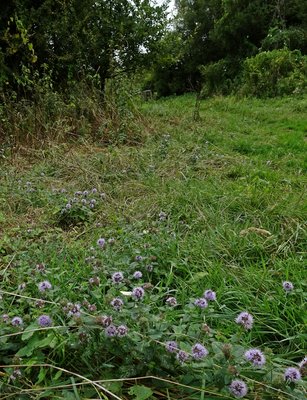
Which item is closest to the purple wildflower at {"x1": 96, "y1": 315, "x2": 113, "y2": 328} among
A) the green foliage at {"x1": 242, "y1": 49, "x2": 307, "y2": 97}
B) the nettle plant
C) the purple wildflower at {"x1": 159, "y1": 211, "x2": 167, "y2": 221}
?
the nettle plant

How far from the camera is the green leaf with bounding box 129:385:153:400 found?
1094 mm

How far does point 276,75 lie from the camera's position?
33.3 ft

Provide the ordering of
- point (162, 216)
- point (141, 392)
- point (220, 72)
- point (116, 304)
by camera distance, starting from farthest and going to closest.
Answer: point (220, 72)
point (162, 216)
point (116, 304)
point (141, 392)

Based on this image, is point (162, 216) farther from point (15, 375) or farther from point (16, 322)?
point (15, 375)

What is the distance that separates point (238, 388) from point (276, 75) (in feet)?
33.3

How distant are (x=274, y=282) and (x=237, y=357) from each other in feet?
2.49

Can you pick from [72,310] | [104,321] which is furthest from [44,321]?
[104,321]

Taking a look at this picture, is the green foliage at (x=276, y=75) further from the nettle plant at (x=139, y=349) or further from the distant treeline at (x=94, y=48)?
the nettle plant at (x=139, y=349)

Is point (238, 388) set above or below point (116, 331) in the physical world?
below

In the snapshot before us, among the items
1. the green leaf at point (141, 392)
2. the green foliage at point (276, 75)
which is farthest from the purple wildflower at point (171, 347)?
the green foliage at point (276, 75)

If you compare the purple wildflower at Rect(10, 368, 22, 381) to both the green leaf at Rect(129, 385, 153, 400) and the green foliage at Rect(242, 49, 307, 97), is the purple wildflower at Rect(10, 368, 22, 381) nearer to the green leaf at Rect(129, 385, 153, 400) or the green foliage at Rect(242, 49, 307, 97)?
the green leaf at Rect(129, 385, 153, 400)

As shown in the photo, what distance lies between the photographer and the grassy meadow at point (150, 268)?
46.1 inches

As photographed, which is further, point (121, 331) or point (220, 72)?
point (220, 72)

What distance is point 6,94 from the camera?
534 centimetres
